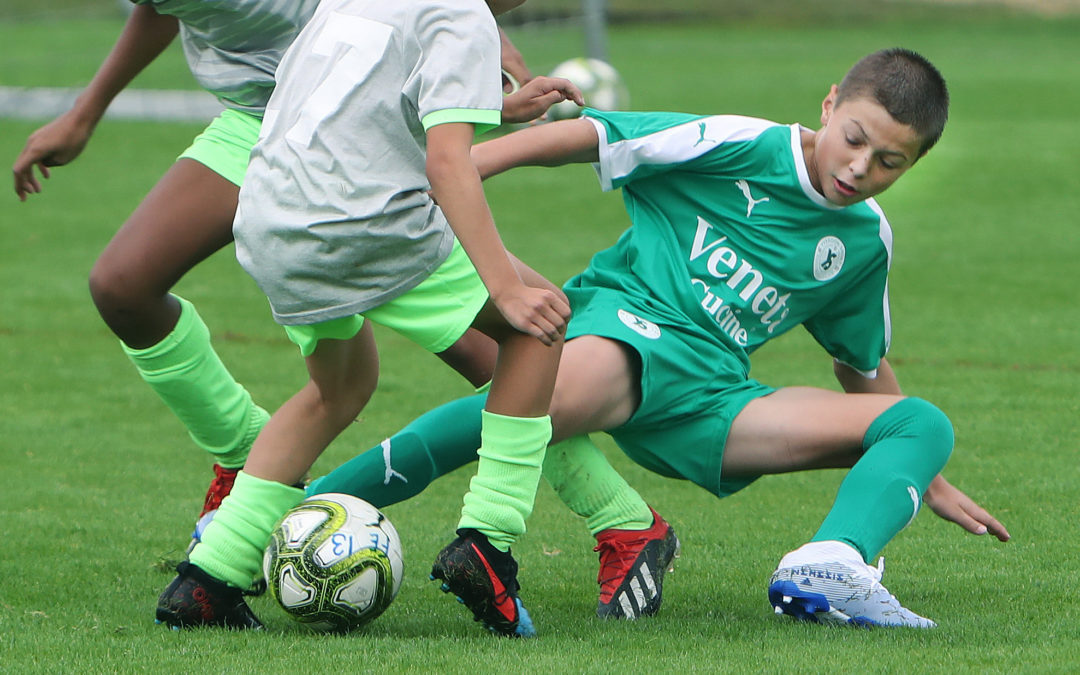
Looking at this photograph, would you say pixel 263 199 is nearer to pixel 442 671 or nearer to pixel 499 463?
pixel 499 463

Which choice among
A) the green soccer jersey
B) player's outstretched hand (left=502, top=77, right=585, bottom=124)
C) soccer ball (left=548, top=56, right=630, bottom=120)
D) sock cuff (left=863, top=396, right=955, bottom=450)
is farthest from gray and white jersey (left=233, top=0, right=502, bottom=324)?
soccer ball (left=548, top=56, right=630, bottom=120)

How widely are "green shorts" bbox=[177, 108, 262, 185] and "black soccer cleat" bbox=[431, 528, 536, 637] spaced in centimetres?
116

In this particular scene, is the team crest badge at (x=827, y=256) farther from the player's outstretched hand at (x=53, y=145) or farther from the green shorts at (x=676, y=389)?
the player's outstretched hand at (x=53, y=145)

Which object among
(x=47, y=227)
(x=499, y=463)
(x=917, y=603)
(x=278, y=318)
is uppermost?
(x=278, y=318)

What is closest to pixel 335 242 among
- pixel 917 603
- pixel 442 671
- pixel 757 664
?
pixel 442 671

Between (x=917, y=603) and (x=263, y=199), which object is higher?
(x=263, y=199)

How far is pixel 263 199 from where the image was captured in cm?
280

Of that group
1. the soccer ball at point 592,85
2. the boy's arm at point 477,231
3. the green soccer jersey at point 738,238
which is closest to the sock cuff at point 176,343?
the green soccer jersey at point 738,238

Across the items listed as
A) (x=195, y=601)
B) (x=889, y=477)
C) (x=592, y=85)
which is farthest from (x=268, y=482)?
(x=592, y=85)

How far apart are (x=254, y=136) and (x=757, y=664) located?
1.79m

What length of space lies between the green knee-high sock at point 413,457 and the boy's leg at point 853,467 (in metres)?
0.58

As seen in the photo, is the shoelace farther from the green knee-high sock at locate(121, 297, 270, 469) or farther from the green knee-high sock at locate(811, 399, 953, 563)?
the green knee-high sock at locate(811, 399, 953, 563)

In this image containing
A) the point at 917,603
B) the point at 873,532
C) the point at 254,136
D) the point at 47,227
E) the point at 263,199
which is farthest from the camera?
the point at 47,227

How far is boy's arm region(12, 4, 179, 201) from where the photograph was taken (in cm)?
379
